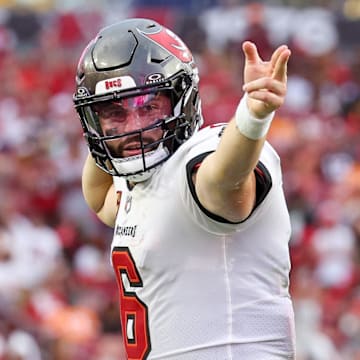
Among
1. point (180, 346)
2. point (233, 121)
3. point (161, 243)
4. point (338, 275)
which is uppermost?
point (233, 121)

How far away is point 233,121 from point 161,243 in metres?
0.46

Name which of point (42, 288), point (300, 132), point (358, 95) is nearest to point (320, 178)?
point (300, 132)

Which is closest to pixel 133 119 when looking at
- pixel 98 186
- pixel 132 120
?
pixel 132 120

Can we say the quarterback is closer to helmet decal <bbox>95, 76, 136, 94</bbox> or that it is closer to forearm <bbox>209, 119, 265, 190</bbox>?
helmet decal <bbox>95, 76, 136, 94</bbox>

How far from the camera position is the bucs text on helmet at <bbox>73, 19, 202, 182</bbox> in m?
3.37

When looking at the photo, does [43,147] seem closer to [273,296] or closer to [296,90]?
[296,90]

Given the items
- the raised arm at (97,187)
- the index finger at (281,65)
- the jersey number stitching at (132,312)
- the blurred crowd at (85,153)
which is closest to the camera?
the index finger at (281,65)

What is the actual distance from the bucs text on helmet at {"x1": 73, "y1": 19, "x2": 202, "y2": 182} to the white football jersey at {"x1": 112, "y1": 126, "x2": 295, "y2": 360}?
0.07 metres

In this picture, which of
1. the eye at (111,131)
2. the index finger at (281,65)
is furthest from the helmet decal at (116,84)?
the index finger at (281,65)

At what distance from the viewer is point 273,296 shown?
338 cm

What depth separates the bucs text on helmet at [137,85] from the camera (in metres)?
3.37

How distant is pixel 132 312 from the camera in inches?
137

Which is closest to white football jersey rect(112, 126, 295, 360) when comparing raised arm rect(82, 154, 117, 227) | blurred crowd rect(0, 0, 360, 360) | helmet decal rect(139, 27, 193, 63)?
helmet decal rect(139, 27, 193, 63)

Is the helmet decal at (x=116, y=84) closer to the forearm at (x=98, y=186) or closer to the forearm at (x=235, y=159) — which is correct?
the forearm at (x=235, y=159)
